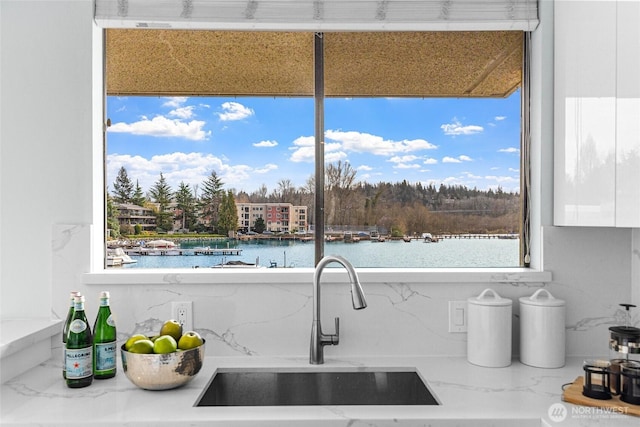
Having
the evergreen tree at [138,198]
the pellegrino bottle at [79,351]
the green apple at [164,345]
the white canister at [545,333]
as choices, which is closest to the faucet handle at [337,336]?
the green apple at [164,345]

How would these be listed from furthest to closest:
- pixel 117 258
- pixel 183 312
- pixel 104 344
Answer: pixel 117 258
pixel 183 312
pixel 104 344

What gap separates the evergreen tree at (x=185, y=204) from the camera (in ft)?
6.26

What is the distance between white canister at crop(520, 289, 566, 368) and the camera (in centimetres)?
160

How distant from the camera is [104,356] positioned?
1.50m

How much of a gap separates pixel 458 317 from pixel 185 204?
1115 millimetres

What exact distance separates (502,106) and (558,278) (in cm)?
69

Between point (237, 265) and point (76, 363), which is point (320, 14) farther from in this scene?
point (76, 363)

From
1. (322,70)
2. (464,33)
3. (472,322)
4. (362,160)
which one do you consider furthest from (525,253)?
(322,70)

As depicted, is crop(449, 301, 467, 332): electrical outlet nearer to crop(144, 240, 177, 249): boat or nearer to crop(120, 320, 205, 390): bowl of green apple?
crop(120, 320, 205, 390): bowl of green apple

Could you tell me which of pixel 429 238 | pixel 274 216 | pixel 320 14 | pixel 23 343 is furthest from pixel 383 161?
pixel 23 343

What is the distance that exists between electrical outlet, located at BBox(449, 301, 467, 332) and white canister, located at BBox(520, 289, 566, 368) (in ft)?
0.69

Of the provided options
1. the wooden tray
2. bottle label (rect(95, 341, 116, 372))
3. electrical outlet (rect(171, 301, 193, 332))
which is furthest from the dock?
the wooden tray

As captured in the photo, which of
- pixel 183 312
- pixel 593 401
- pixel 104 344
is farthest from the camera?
pixel 183 312

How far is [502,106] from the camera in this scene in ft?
6.30
